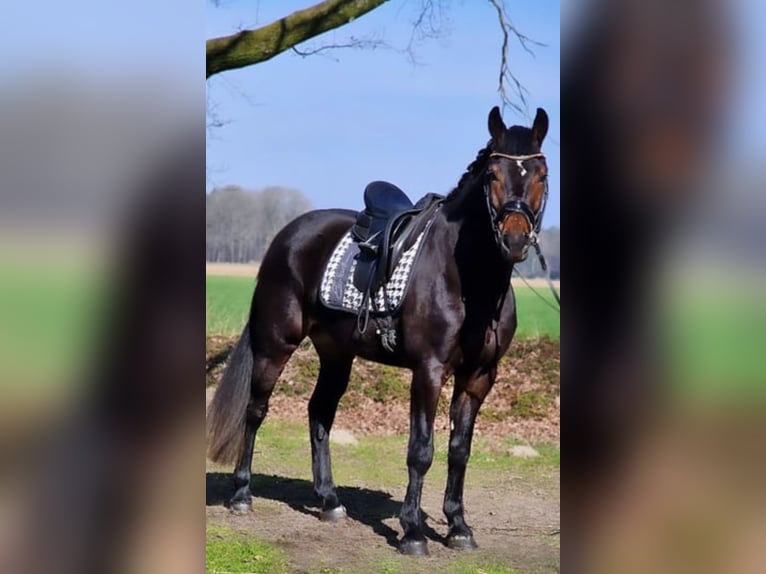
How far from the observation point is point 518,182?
3.04 m

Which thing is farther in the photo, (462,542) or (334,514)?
(334,514)

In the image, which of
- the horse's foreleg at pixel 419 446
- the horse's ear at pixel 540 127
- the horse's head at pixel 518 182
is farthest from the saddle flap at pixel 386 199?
the horse's ear at pixel 540 127

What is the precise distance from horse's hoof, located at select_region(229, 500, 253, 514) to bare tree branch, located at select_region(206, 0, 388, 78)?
2302 mm

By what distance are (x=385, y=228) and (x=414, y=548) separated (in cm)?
159

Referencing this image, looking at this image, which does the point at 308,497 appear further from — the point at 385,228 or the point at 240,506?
the point at 385,228

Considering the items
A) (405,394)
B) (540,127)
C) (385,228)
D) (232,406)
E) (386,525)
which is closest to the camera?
(540,127)

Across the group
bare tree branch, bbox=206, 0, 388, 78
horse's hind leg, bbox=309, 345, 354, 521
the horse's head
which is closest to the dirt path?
horse's hind leg, bbox=309, 345, 354, 521

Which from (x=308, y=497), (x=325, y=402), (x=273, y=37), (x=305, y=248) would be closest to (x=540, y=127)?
(x=273, y=37)

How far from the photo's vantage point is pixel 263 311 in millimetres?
4691
